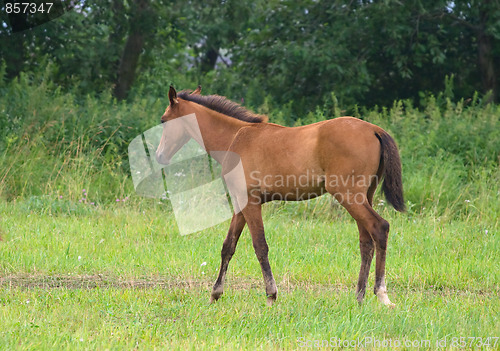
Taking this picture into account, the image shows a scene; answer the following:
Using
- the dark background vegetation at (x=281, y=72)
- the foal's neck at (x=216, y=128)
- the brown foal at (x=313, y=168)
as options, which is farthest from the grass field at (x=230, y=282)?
the dark background vegetation at (x=281, y=72)

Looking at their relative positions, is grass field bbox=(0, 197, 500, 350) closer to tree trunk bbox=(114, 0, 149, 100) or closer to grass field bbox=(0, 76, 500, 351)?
grass field bbox=(0, 76, 500, 351)

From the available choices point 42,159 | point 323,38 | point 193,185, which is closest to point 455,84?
point 323,38

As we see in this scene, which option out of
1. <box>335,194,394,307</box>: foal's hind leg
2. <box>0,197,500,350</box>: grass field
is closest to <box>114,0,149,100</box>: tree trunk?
<box>0,197,500,350</box>: grass field

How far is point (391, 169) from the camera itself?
4922 millimetres

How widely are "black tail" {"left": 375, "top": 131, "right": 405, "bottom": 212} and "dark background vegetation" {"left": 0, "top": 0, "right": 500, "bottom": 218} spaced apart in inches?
207

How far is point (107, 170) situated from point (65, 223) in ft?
7.86

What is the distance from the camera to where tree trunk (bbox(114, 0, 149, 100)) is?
15.9 m

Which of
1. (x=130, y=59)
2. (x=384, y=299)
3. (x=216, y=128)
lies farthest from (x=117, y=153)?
(x=384, y=299)

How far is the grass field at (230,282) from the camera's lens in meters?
4.18

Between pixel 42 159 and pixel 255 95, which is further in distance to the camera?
pixel 255 95

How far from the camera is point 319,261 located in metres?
6.48

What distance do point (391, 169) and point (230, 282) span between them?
2073mm

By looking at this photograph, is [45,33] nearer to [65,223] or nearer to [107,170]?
[107,170]

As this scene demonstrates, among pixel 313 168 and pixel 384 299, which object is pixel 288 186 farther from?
pixel 384 299
